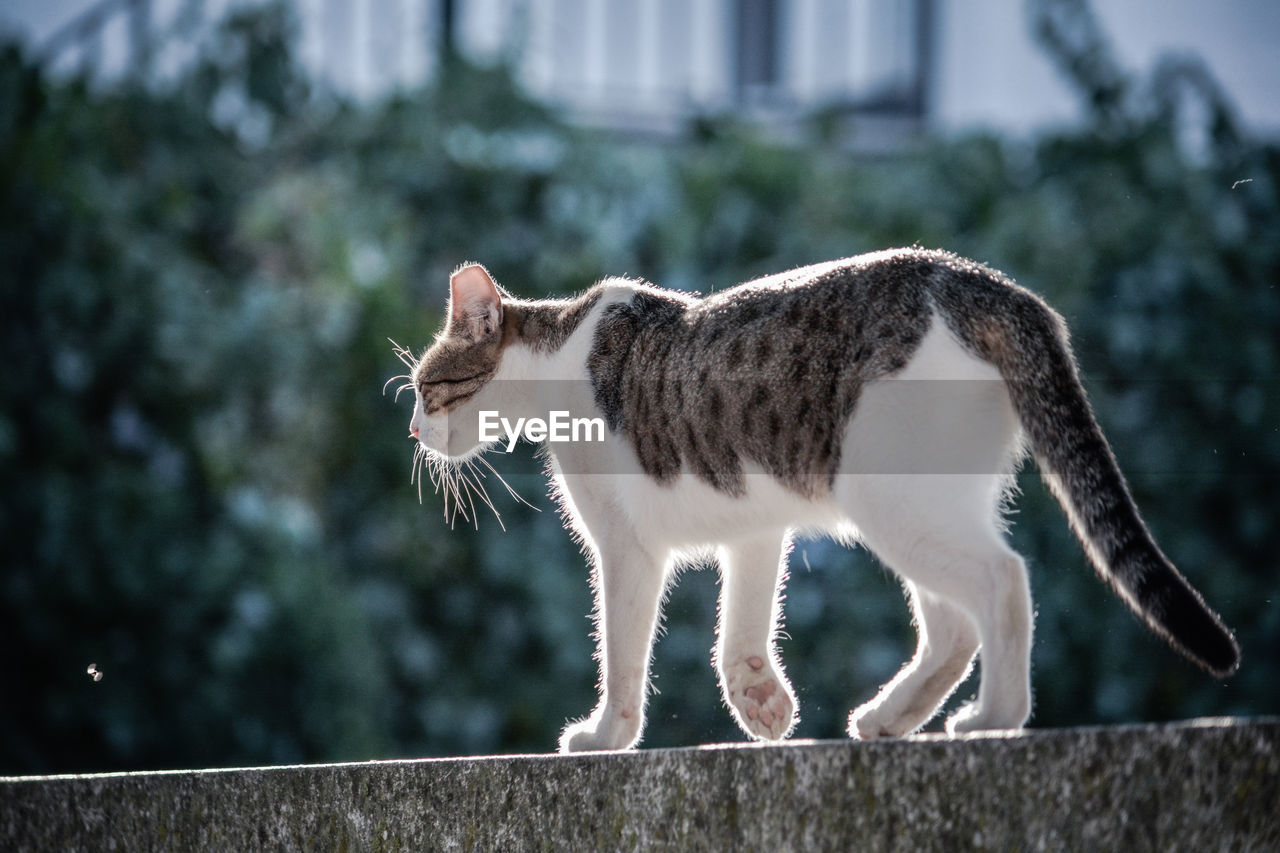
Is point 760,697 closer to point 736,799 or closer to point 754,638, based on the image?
point 754,638

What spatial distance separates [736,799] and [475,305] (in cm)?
141

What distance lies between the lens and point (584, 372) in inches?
113

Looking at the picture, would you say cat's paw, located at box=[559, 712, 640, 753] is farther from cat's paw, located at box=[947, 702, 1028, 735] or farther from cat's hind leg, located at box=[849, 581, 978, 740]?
cat's paw, located at box=[947, 702, 1028, 735]

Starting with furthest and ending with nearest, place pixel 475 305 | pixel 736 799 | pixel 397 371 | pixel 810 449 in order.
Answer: pixel 397 371 → pixel 475 305 → pixel 810 449 → pixel 736 799

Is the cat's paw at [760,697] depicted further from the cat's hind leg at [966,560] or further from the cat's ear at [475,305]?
the cat's ear at [475,305]

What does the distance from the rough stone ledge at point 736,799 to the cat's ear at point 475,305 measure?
1000mm

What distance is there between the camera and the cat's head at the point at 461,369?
3027 millimetres

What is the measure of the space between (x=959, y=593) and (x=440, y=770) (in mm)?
931

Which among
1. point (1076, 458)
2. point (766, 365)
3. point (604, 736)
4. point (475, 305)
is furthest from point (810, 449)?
point (475, 305)

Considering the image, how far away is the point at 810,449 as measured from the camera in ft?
7.66

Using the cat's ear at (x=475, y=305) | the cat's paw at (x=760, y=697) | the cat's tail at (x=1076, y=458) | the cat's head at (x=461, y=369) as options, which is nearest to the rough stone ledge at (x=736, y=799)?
the cat's tail at (x=1076, y=458)

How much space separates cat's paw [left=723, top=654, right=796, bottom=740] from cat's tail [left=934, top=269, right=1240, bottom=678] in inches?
33.1

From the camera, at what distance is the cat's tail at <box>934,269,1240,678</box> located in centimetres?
186

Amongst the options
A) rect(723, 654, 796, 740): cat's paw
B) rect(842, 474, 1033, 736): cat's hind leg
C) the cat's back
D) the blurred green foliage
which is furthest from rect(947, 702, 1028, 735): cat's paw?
the blurred green foliage
